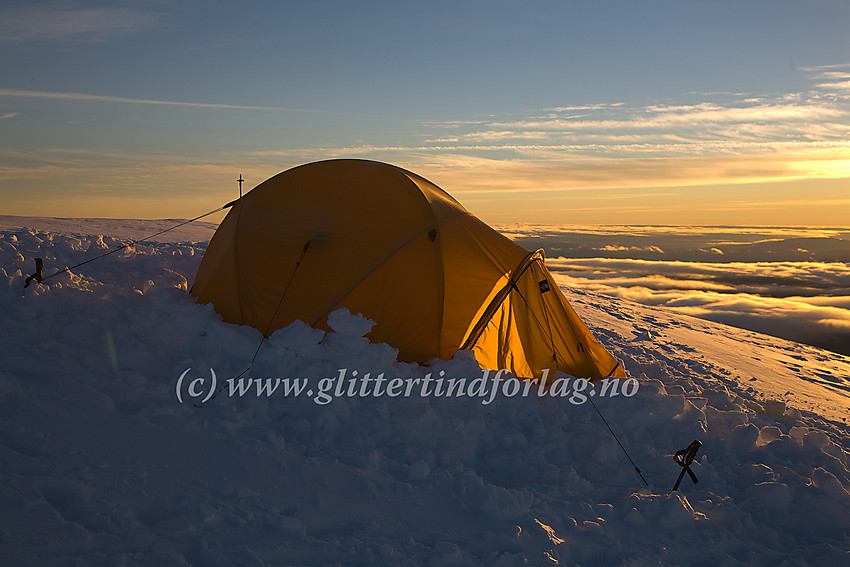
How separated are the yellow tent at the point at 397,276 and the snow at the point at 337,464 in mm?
636

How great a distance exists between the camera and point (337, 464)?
5.41 meters

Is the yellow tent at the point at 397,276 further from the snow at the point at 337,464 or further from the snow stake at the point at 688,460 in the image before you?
the snow stake at the point at 688,460

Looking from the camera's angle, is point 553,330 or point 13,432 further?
point 553,330

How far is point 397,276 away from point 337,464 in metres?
3.42

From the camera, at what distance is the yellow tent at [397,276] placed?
814 cm

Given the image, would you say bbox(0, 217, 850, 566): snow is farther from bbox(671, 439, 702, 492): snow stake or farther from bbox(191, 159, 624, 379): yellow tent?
bbox(191, 159, 624, 379): yellow tent

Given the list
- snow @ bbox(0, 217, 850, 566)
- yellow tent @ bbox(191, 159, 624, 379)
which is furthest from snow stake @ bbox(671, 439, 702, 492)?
yellow tent @ bbox(191, 159, 624, 379)

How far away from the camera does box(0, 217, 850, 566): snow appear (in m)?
4.29

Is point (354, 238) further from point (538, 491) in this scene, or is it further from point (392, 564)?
point (392, 564)

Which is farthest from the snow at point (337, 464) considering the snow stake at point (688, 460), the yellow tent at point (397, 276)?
the yellow tent at point (397, 276)

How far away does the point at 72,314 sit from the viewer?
7.80 metres

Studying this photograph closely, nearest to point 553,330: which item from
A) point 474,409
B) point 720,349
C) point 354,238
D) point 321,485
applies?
point 474,409

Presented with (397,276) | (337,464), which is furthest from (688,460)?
(397,276)

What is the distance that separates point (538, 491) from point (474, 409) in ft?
4.86
